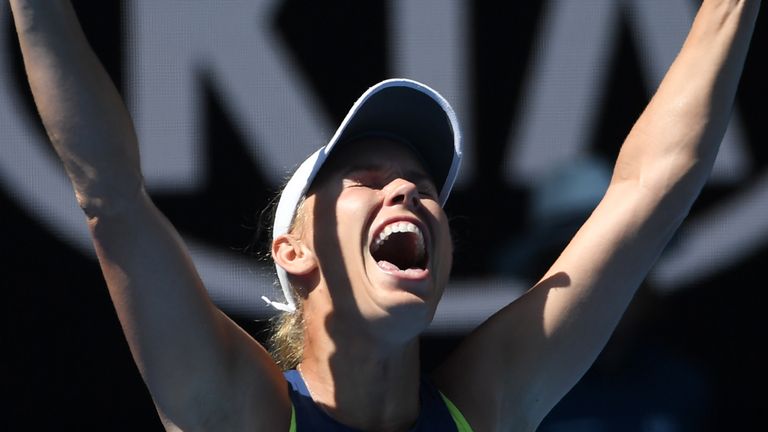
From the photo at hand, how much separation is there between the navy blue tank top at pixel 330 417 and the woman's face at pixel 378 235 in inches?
5.4

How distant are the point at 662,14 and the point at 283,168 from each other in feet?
3.26

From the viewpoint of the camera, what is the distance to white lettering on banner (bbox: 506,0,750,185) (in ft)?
9.44

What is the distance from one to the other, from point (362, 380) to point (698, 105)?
0.68 meters

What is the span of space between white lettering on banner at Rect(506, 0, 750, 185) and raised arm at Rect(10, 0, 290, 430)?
133cm

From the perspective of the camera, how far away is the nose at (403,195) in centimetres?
182

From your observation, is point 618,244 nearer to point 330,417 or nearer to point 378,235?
point 378,235

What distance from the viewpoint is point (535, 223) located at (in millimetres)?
2889

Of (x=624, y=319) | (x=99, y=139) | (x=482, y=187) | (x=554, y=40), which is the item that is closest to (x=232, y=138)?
(x=482, y=187)

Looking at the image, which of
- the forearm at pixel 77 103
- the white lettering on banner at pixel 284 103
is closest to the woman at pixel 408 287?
the forearm at pixel 77 103

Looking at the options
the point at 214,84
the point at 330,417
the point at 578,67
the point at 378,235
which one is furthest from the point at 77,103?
the point at 578,67

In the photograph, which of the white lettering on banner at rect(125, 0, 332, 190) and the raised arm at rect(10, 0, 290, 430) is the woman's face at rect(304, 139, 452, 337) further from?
the white lettering on banner at rect(125, 0, 332, 190)

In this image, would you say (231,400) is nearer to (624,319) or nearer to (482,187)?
(482,187)

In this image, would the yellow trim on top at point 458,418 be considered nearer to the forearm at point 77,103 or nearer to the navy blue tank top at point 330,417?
the navy blue tank top at point 330,417

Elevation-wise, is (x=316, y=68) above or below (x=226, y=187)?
above
